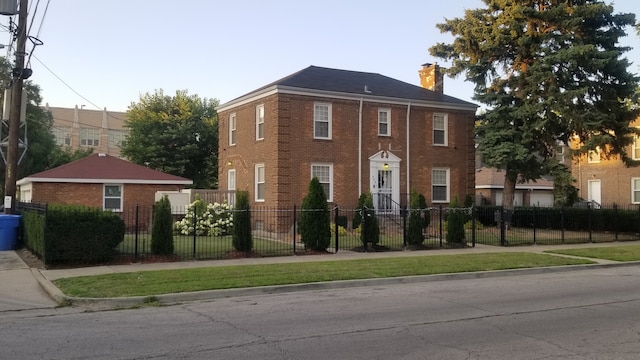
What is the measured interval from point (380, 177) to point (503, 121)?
6.40 m

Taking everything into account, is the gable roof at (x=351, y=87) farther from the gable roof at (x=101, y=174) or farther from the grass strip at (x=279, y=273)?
the grass strip at (x=279, y=273)

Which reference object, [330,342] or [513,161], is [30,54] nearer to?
[330,342]

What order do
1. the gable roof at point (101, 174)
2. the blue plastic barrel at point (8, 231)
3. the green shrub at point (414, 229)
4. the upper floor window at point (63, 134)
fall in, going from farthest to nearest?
the upper floor window at point (63, 134), the gable roof at point (101, 174), the green shrub at point (414, 229), the blue plastic barrel at point (8, 231)

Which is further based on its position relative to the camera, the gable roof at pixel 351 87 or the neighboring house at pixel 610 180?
the neighboring house at pixel 610 180

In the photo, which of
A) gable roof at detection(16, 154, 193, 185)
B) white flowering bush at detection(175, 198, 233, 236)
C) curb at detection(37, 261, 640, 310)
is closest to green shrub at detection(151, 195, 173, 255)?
curb at detection(37, 261, 640, 310)

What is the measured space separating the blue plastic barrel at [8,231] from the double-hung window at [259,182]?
10412 mm

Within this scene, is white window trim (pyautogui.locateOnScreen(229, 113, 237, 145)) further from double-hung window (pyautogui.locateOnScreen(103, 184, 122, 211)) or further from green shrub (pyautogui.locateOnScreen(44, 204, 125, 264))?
green shrub (pyautogui.locateOnScreen(44, 204, 125, 264))

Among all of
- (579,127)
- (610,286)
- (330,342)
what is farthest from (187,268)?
(579,127)

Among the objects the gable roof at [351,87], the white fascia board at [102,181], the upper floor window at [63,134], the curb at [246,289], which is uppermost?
the upper floor window at [63,134]

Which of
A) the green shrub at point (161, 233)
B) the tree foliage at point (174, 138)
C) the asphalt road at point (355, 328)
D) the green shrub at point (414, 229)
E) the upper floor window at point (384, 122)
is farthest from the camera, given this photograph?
the tree foliage at point (174, 138)

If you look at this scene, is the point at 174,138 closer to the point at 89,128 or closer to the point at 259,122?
the point at 259,122

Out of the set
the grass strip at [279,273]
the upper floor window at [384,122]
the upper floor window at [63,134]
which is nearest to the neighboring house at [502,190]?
the upper floor window at [384,122]

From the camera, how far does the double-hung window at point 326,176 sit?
25859 mm

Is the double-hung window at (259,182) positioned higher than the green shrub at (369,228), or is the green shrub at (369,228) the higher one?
the double-hung window at (259,182)
